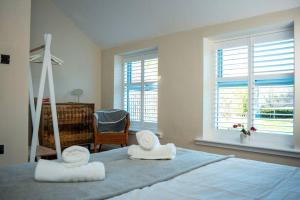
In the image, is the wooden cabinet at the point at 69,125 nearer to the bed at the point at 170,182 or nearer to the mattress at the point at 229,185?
the bed at the point at 170,182

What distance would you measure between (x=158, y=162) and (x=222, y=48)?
2.14 m

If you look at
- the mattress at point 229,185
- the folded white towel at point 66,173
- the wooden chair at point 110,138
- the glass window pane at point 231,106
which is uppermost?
the glass window pane at point 231,106

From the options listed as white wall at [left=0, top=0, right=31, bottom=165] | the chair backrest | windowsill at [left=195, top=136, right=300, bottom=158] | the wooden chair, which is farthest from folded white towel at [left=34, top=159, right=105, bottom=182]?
the chair backrest

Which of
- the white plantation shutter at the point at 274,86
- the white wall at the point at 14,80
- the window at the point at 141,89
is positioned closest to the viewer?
the white wall at the point at 14,80

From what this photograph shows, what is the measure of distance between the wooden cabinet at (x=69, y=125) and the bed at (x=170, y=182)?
2.20 m

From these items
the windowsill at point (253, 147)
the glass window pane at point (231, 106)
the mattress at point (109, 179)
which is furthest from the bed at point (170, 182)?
the glass window pane at point (231, 106)

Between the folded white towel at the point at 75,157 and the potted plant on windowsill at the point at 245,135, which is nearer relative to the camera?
the folded white towel at the point at 75,157

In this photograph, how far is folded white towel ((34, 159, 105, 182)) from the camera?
129 centimetres

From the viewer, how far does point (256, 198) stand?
1.12 m

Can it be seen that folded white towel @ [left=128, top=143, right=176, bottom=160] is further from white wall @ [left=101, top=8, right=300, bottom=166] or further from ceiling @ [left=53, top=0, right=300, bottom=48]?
ceiling @ [left=53, top=0, right=300, bottom=48]

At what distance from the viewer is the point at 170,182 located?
1.34 metres

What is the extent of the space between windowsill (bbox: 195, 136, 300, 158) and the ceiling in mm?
1480

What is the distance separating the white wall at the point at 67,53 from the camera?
4.13 metres

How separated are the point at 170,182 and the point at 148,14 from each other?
9.30 feet
